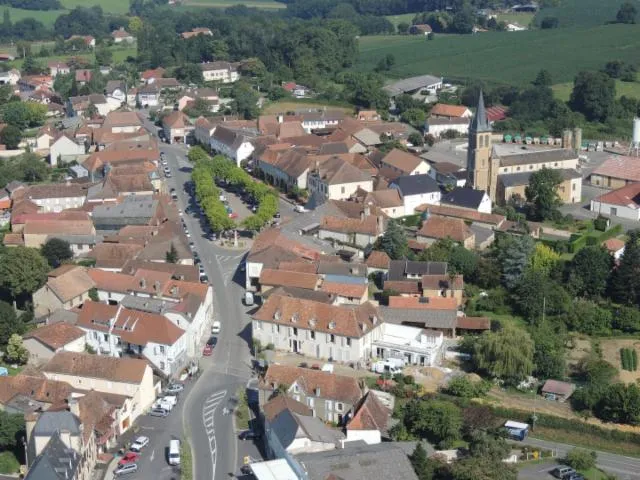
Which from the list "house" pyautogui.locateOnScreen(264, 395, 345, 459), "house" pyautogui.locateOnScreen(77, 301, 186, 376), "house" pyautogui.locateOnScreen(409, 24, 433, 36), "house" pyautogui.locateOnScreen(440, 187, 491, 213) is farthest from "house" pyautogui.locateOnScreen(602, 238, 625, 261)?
"house" pyautogui.locateOnScreen(409, 24, 433, 36)

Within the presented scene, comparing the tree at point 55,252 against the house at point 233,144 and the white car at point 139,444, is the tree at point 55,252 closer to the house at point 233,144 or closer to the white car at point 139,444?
the white car at point 139,444

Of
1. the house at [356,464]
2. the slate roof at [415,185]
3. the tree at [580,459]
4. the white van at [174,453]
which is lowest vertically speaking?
the tree at [580,459]

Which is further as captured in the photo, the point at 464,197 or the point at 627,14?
the point at 627,14

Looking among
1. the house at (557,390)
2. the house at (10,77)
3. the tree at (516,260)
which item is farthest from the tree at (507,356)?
the house at (10,77)

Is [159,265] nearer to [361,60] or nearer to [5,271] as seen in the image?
[5,271]

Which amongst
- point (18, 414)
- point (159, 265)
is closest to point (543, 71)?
point (159, 265)

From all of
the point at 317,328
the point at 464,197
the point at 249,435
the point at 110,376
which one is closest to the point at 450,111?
the point at 464,197

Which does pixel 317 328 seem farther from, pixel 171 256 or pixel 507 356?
pixel 171 256

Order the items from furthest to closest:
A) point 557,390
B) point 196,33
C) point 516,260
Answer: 1. point 196,33
2. point 516,260
3. point 557,390
